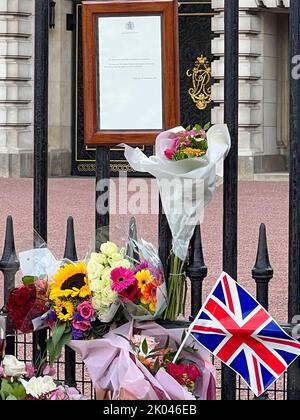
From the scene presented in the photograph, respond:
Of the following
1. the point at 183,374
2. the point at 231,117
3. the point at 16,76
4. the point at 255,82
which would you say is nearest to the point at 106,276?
the point at 183,374

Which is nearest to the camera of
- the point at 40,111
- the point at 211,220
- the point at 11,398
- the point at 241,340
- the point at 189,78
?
the point at 11,398

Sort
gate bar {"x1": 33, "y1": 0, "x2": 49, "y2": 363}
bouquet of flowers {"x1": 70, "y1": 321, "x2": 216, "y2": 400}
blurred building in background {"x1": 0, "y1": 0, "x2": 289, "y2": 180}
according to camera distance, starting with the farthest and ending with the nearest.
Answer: blurred building in background {"x1": 0, "y1": 0, "x2": 289, "y2": 180} → gate bar {"x1": 33, "y1": 0, "x2": 49, "y2": 363} → bouquet of flowers {"x1": 70, "y1": 321, "x2": 216, "y2": 400}

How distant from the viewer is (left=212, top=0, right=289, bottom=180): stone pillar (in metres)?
21.8

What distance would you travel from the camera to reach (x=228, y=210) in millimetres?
4625

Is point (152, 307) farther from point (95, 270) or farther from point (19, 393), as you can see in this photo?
point (19, 393)

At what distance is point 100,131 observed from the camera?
4.80 metres

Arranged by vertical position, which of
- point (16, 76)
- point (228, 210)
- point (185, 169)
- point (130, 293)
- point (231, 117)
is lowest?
point (130, 293)

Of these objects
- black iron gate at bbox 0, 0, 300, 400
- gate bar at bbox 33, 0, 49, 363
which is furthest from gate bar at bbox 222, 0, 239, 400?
gate bar at bbox 33, 0, 49, 363

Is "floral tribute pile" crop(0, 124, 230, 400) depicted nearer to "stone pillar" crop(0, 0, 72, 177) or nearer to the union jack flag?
the union jack flag

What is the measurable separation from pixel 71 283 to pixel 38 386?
0.46 metres

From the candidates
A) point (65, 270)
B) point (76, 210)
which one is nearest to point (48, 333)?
point (65, 270)

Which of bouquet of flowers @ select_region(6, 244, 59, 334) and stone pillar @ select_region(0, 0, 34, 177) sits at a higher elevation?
stone pillar @ select_region(0, 0, 34, 177)

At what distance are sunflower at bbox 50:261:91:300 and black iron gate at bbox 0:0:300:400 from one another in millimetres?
200
